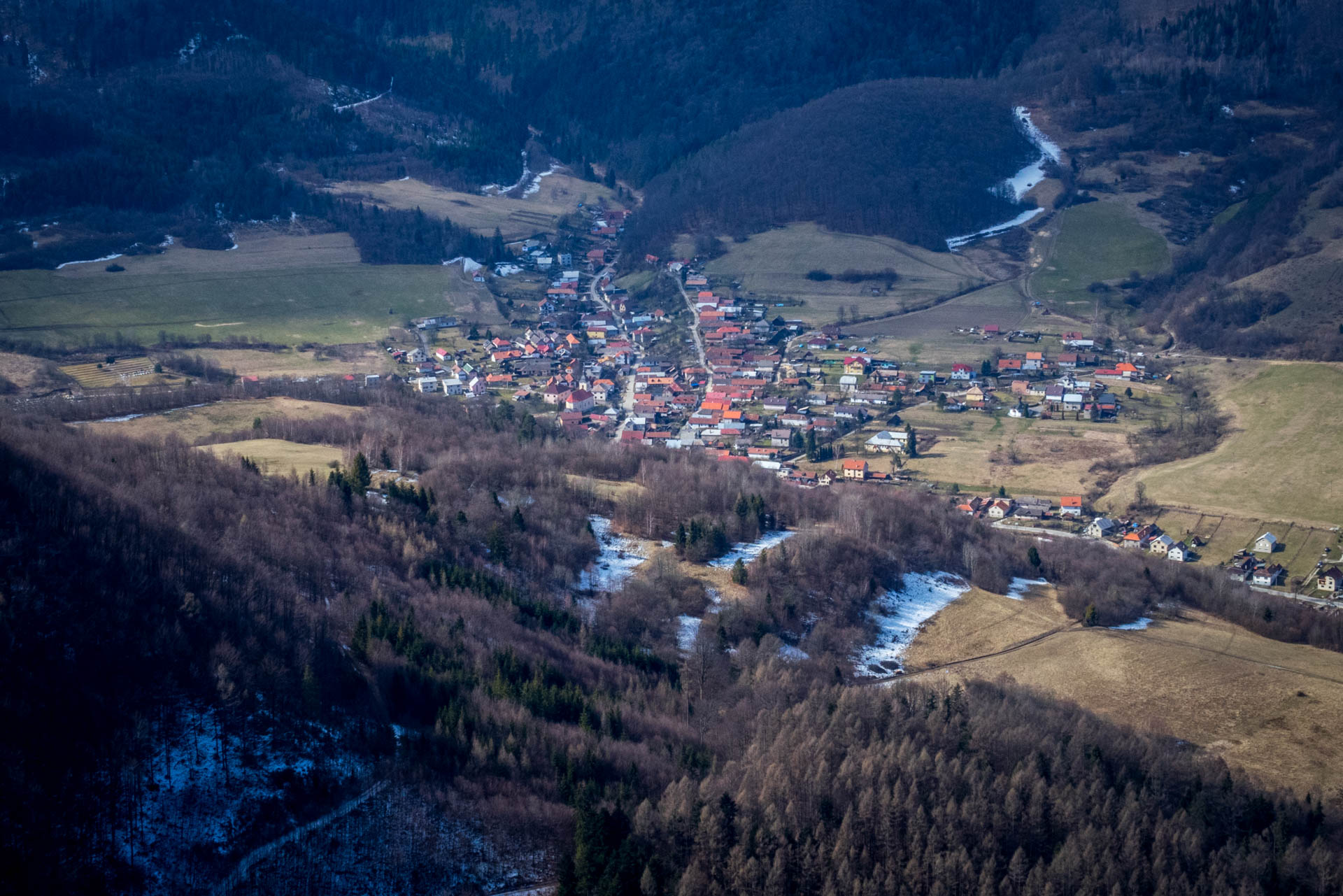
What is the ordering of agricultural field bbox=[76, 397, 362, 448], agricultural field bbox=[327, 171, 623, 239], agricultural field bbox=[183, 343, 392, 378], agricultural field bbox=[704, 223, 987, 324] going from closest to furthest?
agricultural field bbox=[76, 397, 362, 448], agricultural field bbox=[183, 343, 392, 378], agricultural field bbox=[704, 223, 987, 324], agricultural field bbox=[327, 171, 623, 239]

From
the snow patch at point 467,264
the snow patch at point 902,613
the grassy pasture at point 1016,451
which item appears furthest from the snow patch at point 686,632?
the snow patch at point 467,264

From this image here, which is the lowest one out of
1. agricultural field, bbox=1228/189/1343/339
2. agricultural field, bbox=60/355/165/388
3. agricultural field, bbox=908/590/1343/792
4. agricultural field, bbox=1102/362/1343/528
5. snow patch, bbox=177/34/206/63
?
agricultural field, bbox=908/590/1343/792

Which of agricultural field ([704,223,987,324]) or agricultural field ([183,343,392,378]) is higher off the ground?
agricultural field ([704,223,987,324])

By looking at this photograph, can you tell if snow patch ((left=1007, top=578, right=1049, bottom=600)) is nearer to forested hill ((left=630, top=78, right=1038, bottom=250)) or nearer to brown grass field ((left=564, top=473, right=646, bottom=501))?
brown grass field ((left=564, top=473, right=646, bottom=501))

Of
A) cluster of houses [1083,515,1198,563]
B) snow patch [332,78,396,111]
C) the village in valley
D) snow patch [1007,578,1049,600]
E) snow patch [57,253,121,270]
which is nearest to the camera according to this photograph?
snow patch [1007,578,1049,600]

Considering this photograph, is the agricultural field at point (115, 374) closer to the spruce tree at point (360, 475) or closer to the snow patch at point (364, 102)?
the spruce tree at point (360, 475)

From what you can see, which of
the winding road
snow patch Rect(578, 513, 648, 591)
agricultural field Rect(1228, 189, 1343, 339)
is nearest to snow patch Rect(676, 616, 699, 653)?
snow patch Rect(578, 513, 648, 591)

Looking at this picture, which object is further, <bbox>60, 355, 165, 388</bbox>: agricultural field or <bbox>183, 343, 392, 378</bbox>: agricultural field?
<bbox>183, 343, 392, 378</bbox>: agricultural field

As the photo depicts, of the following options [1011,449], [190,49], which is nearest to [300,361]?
[1011,449]
